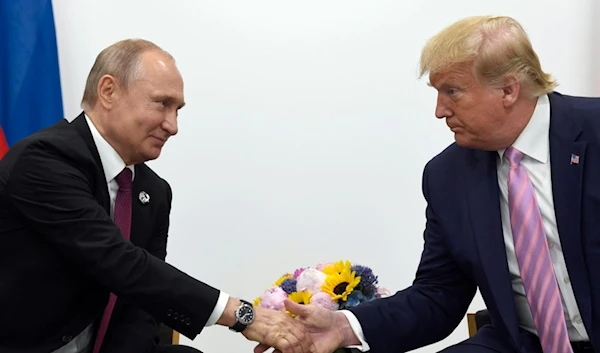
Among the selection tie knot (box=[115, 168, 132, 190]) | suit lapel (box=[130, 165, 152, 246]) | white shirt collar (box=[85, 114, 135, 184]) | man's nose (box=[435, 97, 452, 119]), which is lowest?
suit lapel (box=[130, 165, 152, 246])

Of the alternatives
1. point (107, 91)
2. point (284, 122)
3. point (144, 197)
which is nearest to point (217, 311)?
point (144, 197)

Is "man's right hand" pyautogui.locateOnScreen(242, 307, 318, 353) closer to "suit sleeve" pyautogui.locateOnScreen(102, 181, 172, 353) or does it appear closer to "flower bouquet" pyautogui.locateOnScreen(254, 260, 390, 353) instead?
"flower bouquet" pyautogui.locateOnScreen(254, 260, 390, 353)

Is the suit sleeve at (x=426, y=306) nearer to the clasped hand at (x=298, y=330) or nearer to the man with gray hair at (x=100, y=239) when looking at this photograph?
the clasped hand at (x=298, y=330)

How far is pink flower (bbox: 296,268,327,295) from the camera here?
219cm

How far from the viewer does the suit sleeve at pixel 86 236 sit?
6.62 feet

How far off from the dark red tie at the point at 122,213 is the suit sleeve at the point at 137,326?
43mm

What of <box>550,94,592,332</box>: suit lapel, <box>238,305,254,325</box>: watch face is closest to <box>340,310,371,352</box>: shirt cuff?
<box>238,305,254,325</box>: watch face

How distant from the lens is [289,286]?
2279mm

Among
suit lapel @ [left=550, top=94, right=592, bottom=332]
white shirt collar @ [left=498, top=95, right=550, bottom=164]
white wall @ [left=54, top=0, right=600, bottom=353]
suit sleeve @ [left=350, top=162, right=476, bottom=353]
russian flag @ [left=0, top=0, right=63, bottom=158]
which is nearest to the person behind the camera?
suit lapel @ [left=550, top=94, right=592, bottom=332]

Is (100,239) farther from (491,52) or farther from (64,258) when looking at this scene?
(491,52)

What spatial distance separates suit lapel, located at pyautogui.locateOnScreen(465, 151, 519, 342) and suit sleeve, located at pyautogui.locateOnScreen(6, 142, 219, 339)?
87 cm

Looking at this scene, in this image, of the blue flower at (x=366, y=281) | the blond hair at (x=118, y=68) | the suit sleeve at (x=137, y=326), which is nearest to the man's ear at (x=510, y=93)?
the blue flower at (x=366, y=281)

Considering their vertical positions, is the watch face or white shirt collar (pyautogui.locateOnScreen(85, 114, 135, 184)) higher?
white shirt collar (pyautogui.locateOnScreen(85, 114, 135, 184))

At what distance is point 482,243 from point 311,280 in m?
0.54
